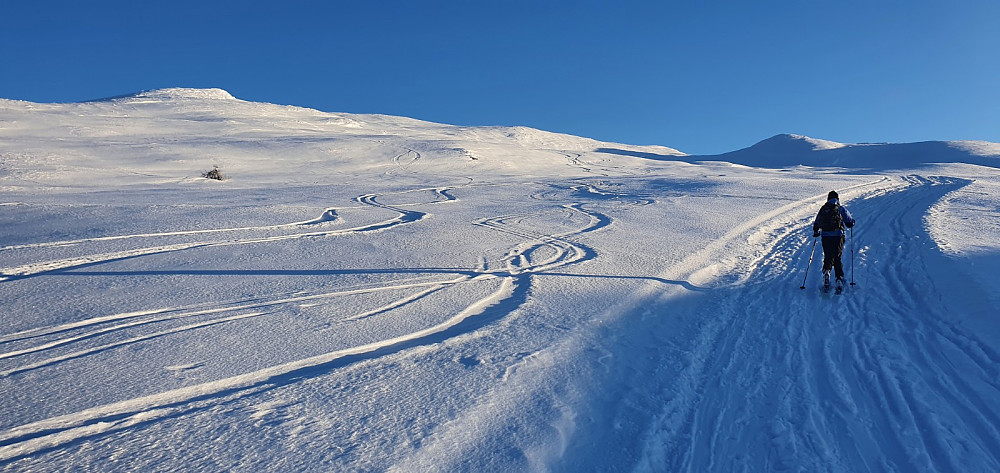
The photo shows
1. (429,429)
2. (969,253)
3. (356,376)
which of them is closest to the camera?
(429,429)

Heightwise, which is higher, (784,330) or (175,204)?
(175,204)

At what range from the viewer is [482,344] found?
221 inches

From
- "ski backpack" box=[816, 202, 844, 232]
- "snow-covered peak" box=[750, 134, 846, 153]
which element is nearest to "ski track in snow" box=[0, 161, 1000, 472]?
"ski backpack" box=[816, 202, 844, 232]

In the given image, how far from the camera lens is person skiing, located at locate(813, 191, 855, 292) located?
7.96 meters

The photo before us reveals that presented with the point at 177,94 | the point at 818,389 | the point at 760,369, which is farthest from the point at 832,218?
the point at 177,94

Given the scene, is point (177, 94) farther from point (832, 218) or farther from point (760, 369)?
point (760, 369)

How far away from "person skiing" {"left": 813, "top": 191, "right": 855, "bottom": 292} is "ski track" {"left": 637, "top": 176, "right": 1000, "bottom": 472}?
0.42m

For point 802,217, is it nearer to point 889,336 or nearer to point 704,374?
point 889,336

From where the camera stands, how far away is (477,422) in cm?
407

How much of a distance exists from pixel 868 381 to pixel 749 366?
3.01ft

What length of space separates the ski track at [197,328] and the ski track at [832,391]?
2.55 meters

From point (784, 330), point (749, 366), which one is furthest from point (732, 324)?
point (749, 366)

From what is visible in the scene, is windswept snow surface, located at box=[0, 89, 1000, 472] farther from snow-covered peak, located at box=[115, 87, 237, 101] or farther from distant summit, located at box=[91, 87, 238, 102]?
snow-covered peak, located at box=[115, 87, 237, 101]

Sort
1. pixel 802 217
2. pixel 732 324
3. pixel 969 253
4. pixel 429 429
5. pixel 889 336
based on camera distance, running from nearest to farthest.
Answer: pixel 429 429, pixel 889 336, pixel 732 324, pixel 969 253, pixel 802 217
